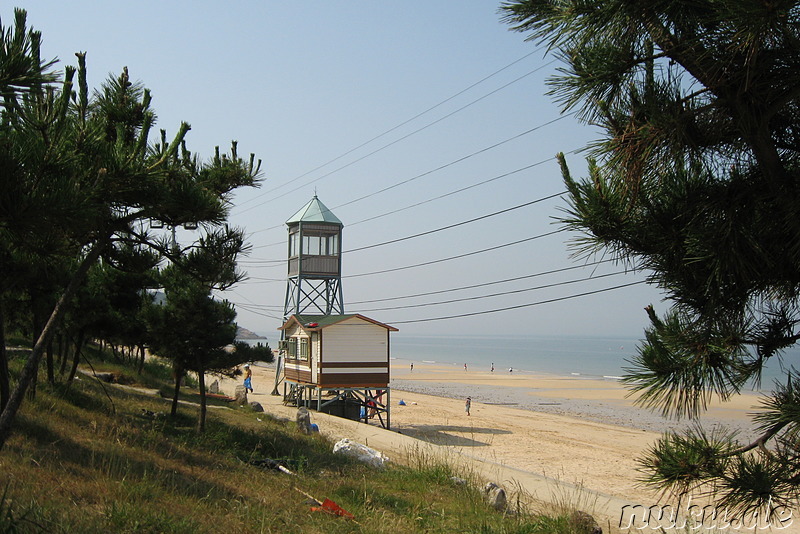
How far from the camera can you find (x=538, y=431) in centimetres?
2991

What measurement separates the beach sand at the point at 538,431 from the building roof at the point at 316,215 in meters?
9.91

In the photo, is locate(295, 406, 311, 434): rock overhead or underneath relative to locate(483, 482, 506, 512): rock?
overhead

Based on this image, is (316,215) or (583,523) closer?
(583,523)

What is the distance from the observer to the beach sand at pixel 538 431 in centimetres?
1484

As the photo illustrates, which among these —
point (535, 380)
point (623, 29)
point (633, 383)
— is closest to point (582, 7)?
point (623, 29)

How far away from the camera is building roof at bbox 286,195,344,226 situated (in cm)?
3509

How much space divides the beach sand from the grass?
6.94ft

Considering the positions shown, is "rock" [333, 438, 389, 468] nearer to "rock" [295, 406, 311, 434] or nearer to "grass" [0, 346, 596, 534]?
"grass" [0, 346, 596, 534]

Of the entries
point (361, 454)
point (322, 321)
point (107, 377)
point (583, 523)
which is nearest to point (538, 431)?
point (322, 321)

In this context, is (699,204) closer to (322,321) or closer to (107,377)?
(107,377)

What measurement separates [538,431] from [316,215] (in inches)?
641

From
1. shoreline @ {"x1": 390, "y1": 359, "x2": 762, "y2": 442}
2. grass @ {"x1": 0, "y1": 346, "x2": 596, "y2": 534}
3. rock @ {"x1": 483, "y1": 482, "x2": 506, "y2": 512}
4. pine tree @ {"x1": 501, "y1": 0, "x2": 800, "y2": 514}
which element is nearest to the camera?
pine tree @ {"x1": 501, "y1": 0, "x2": 800, "y2": 514}

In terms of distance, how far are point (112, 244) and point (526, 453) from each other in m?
17.8

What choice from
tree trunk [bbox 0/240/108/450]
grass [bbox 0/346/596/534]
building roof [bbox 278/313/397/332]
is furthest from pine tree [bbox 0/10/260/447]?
building roof [bbox 278/313/397/332]
